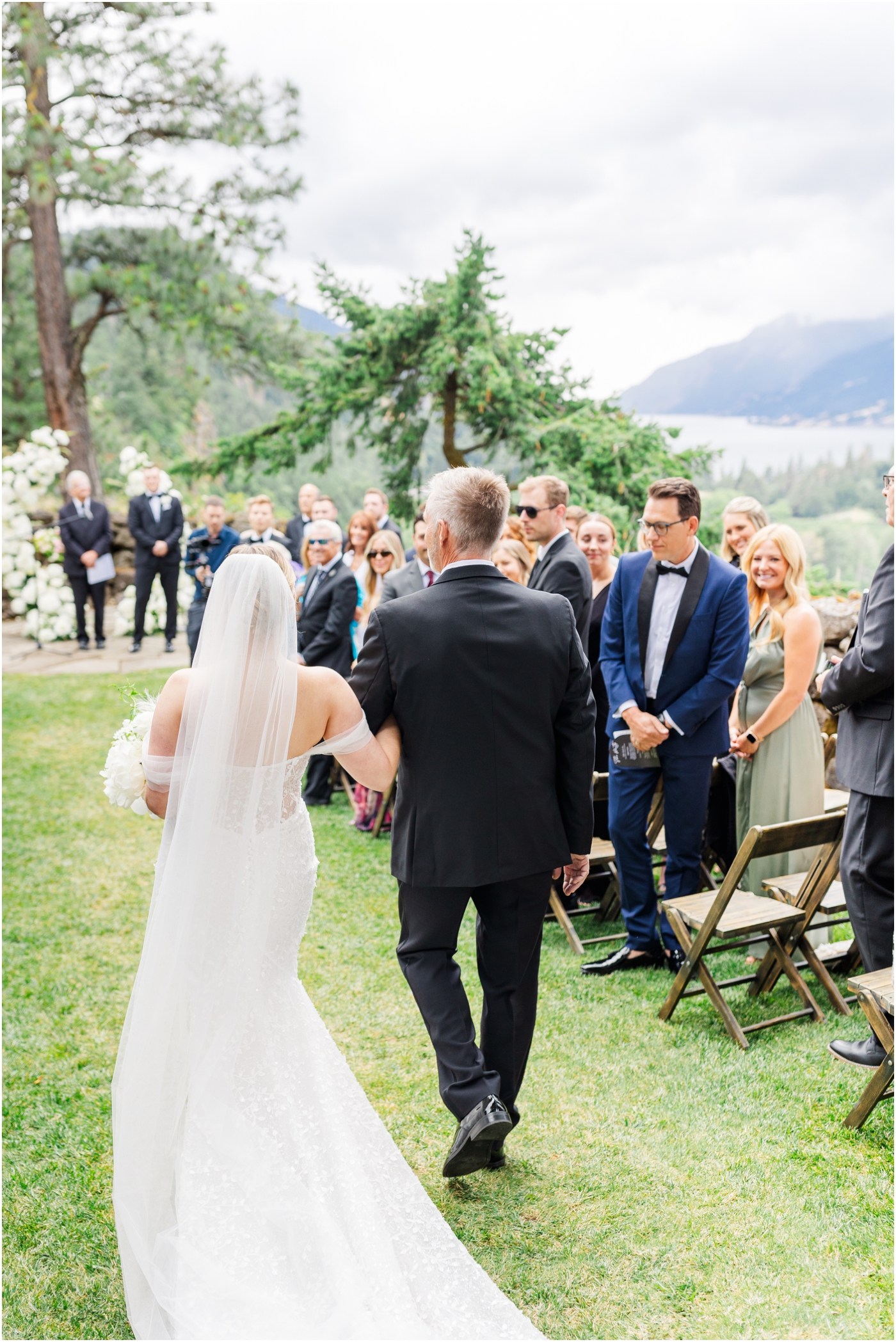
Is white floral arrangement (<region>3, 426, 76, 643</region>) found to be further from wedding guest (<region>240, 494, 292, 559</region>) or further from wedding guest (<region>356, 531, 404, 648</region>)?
wedding guest (<region>356, 531, 404, 648</region>)

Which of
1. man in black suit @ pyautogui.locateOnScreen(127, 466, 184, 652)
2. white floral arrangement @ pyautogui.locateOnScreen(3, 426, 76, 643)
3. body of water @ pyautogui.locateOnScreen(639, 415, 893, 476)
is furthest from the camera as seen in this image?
man in black suit @ pyautogui.locateOnScreen(127, 466, 184, 652)

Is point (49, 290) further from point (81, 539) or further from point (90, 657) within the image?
point (90, 657)

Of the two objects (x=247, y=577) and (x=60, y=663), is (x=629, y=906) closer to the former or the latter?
(x=247, y=577)

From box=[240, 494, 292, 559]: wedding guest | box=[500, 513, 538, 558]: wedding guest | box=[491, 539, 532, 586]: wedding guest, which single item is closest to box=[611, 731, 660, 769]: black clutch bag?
box=[491, 539, 532, 586]: wedding guest

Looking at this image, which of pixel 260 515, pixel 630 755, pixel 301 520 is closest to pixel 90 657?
pixel 301 520

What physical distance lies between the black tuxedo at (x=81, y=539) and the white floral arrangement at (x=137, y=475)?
18.6 inches

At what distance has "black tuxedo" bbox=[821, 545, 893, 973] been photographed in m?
3.43

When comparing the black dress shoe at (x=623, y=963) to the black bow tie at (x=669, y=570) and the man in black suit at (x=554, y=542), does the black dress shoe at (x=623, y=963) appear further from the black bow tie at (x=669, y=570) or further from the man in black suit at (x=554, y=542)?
the black bow tie at (x=669, y=570)

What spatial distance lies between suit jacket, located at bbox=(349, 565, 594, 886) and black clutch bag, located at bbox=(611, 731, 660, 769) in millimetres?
1607

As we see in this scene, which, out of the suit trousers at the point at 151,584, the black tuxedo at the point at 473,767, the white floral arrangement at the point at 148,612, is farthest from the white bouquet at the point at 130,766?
the white floral arrangement at the point at 148,612

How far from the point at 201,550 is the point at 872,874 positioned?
7.81 m

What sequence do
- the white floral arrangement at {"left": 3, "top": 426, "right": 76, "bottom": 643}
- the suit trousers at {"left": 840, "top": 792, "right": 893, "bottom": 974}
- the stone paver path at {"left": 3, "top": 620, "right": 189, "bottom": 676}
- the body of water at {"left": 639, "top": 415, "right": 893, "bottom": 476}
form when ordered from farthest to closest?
the stone paver path at {"left": 3, "top": 620, "right": 189, "bottom": 676} → the body of water at {"left": 639, "top": 415, "right": 893, "bottom": 476} → the white floral arrangement at {"left": 3, "top": 426, "right": 76, "bottom": 643} → the suit trousers at {"left": 840, "top": 792, "right": 893, "bottom": 974}

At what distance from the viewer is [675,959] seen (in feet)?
15.4

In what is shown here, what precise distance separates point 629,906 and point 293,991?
2.31m
